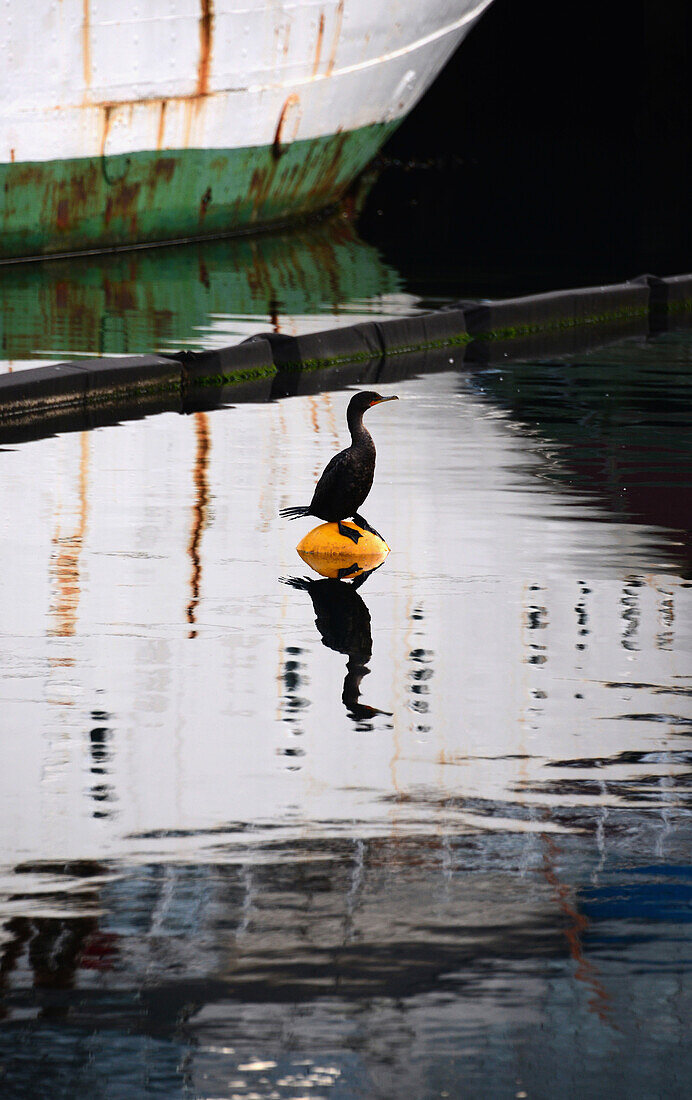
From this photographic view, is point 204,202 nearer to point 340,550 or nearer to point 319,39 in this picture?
point 319,39

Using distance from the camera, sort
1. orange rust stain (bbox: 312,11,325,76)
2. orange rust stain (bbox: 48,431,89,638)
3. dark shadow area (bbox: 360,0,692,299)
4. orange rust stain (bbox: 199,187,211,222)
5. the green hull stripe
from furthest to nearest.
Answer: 1. dark shadow area (bbox: 360,0,692,299)
2. orange rust stain (bbox: 312,11,325,76)
3. orange rust stain (bbox: 199,187,211,222)
4. the green hull stripe
5. orange rust stain (bbox: 48,431,89,638)

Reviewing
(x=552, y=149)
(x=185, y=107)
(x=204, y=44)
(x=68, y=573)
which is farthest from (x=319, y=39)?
(x=552, y=149)

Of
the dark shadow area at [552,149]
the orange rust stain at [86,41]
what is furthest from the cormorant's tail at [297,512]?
the dark shadow area at [552,149]

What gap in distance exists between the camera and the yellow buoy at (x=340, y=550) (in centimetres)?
751

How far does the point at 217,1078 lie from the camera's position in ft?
10.8

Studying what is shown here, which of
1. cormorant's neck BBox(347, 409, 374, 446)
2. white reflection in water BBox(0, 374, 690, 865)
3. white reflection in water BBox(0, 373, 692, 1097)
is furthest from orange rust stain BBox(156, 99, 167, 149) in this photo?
cormorant's neck BBox(347, 409, 374, 446)

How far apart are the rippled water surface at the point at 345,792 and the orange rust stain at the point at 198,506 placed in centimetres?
3

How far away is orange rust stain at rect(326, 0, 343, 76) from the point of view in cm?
2322

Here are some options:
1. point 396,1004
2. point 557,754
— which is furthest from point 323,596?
point 396,1004

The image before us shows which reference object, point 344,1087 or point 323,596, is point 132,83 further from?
point 344,1087

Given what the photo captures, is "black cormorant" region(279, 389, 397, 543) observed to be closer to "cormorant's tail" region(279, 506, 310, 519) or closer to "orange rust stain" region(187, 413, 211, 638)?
"cormorant's tail" region(279, 506, 310, 519)

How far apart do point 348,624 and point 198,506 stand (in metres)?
2.05

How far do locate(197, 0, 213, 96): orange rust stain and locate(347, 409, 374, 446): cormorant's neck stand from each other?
1405 centimetres

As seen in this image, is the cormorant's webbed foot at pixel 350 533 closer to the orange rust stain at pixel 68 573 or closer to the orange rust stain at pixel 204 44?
the orange rust stain at pixel 68 573
